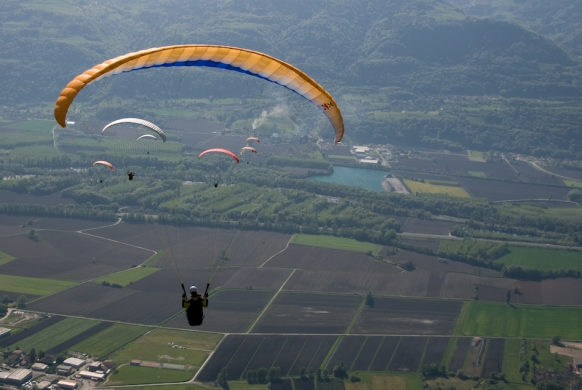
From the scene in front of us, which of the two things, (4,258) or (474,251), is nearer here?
(4,258)

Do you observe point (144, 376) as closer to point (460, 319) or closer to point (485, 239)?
point (460, 319)

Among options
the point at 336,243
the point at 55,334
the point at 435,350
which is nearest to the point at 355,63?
the point at 336,243

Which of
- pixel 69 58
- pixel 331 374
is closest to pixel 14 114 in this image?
pixel 69 58

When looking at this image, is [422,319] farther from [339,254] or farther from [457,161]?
[457,161]

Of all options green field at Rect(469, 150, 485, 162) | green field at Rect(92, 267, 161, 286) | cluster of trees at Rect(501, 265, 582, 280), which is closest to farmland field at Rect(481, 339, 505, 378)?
cluster of trees at Rect(501, 265, 582, 280)

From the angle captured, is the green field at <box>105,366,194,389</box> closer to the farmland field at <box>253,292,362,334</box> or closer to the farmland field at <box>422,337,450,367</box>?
the farmland field at <box>253,292,362,334</box>
